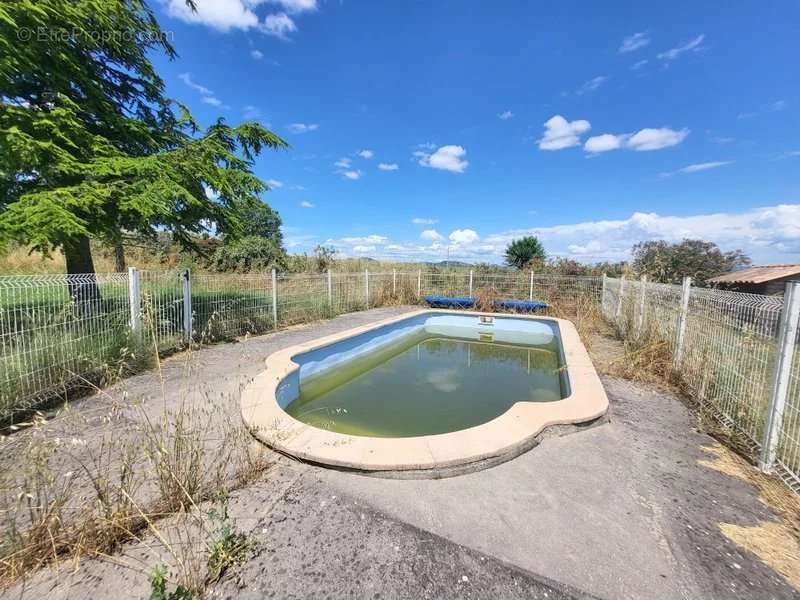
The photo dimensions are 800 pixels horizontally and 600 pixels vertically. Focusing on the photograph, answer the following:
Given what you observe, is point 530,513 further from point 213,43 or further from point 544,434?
point 213,43

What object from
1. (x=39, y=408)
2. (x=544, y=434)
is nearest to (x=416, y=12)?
(x=544, y=434)

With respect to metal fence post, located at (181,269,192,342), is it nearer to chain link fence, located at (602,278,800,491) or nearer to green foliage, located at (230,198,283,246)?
chain link fence, located at (602,278,800,491)

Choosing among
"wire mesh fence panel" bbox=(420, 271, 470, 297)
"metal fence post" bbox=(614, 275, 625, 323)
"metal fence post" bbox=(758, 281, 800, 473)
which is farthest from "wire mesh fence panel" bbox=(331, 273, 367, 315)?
"metal fence post" bbox=(758, 281, 800, 473)

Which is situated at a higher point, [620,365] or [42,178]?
[42,178]

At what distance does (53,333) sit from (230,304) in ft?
10.1

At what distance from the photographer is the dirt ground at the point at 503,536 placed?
150 centimetres

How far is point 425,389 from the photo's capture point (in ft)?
16.1

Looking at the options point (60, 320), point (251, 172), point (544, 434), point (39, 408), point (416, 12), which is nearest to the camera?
point (544, 434)

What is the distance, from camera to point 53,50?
179 inches

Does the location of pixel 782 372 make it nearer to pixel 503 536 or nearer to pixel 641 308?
pixel 503 536

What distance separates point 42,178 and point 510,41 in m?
10.00

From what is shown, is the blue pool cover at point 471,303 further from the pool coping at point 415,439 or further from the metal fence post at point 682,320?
the pool coping at point 415,439

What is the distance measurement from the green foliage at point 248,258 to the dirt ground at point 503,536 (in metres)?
15.3

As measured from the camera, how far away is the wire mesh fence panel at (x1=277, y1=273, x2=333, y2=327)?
7867 millimetres
